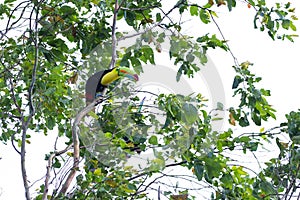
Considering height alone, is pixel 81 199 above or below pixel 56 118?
below

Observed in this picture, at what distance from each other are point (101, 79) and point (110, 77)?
0.33 feet

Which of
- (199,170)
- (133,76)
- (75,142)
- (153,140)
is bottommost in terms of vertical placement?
(199,170)

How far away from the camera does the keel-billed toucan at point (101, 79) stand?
10.1ft

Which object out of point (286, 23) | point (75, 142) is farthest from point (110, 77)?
point (286, 23)

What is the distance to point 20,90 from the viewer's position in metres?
4.00

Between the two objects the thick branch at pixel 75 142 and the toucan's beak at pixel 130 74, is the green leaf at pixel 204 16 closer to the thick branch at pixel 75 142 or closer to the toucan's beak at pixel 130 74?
the toucan's beak at pixel 130 74

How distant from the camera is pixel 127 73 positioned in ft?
10.1

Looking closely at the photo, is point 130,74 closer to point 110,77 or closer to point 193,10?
point 110,77

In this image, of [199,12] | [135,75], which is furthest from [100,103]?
[199,12]

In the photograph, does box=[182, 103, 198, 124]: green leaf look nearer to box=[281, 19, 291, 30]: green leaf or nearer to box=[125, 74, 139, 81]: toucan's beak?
box=[125, 74, 139, 81]: toucan's beak

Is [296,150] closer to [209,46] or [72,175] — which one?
[209,46]

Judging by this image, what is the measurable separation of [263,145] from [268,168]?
0.14 m

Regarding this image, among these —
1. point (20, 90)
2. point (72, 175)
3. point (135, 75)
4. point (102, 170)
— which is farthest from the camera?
point (20, 90)

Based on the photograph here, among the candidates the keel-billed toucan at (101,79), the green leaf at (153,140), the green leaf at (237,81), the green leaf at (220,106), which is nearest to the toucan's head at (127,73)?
the keel-billed toucan at (101,79)
